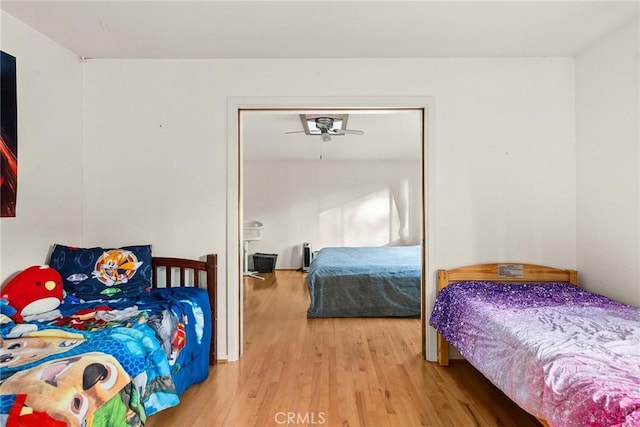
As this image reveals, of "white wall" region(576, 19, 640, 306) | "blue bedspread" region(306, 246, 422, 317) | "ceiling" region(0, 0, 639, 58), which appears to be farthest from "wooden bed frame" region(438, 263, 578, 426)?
"ceiling" region(0, 0, 639, 58)

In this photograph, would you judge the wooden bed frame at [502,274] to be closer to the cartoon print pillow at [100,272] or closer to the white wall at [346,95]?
the white wall at [346,95]

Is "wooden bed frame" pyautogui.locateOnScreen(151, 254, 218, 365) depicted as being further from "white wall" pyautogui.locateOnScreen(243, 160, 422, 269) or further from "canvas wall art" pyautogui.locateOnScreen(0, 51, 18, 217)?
"white wall" pyautogui.locateOnScreen(243, 160, 422, 269)

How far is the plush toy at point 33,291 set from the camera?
2.13m

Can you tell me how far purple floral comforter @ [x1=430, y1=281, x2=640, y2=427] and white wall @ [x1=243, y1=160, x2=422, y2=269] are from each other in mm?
5179

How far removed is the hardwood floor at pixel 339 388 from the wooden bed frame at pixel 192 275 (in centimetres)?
37

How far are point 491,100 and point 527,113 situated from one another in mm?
305

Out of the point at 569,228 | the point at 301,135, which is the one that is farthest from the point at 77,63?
the point at 569,228

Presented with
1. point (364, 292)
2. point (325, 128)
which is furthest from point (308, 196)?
point (364, 292)

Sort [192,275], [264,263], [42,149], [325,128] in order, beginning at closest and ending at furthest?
[42,149] < [192,275] < [325,128] < [264,263]

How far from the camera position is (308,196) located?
26.1 feet

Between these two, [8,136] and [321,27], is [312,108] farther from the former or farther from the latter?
[8,136]

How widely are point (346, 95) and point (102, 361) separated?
2411 millimetres

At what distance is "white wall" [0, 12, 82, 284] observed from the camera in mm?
2346

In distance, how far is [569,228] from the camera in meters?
2.97
